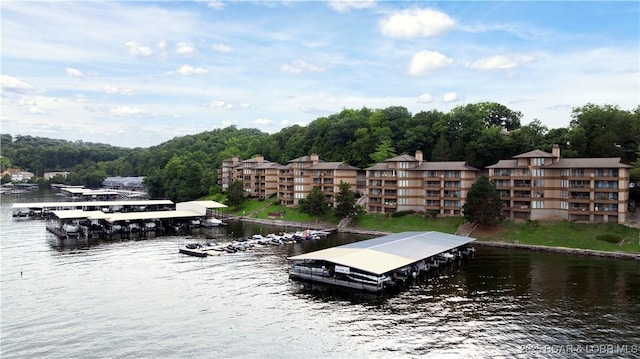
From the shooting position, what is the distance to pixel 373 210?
115m

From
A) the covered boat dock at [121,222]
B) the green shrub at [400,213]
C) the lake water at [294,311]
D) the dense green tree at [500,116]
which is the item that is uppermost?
the dense green tree at [500,116]

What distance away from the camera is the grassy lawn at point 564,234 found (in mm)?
78812

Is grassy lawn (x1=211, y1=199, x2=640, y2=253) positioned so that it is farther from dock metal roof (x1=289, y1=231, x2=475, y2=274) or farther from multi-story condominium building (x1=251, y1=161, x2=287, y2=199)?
multi-story condominium building (x1=251, y1=161, x2=287, y2=199)

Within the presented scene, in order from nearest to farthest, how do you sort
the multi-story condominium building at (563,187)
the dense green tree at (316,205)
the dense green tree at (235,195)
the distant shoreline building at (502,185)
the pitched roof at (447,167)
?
the multi-story condominium building at (563,187) → the distant shoreline building at (502,185) → the pitched roof at (447,167) → the dense green tree at (316,205) → the dense green tree at (235,195)

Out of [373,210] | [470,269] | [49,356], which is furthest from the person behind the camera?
[373,210]

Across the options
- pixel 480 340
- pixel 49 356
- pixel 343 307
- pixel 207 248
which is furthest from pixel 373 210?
pixel 49 356

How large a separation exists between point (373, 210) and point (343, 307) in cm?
6365

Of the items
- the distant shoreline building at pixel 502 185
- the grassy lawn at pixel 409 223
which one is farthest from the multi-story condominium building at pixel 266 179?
the grassy lawn at pixel 409 223

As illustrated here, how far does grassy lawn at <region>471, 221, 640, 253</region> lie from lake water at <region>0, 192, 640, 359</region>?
18.3 ft

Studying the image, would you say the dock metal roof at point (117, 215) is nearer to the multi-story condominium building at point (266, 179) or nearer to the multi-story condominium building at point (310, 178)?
the multi-story condominium building at point (310, 178)

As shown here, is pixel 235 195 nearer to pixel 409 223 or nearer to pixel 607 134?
pixel 409 223

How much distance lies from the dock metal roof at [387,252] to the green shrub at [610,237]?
72.0 ft

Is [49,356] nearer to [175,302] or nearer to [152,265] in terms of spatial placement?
[175,302]

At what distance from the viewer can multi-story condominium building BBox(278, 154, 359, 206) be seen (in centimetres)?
12512
